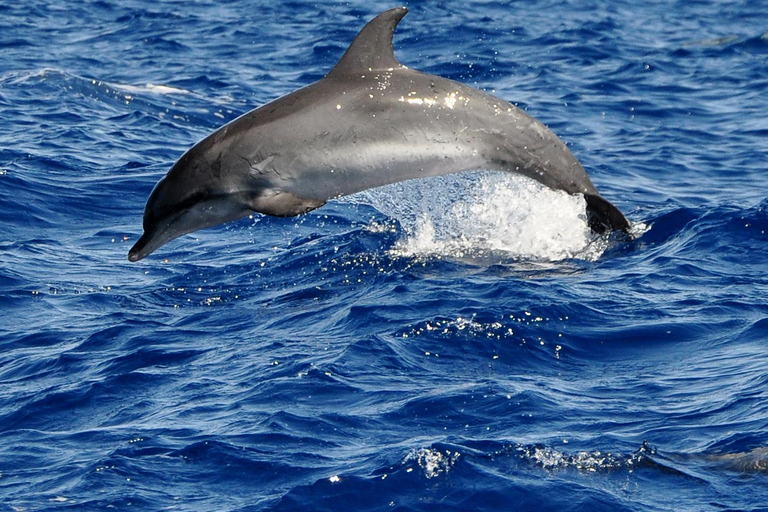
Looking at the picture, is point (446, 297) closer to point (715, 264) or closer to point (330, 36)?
point (715, 264)

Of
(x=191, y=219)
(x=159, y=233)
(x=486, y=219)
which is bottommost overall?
(x=486, y=219)

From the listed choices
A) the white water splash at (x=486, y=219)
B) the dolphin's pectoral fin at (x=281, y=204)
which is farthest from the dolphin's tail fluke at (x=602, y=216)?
the dolphin's pectoral fin at (x=281, y=204)

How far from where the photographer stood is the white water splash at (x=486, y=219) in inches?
459

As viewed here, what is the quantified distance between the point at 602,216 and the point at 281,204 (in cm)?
321

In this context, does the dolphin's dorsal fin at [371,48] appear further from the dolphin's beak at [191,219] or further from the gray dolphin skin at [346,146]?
the dolphin's beak at [191,219]

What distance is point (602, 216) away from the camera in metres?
11.1

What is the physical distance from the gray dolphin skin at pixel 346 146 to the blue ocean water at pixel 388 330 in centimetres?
107

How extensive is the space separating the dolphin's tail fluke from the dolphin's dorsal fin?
84.5 inches

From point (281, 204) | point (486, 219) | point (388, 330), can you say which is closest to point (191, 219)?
point (281, 204)

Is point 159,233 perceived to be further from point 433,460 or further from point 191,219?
point 433,460

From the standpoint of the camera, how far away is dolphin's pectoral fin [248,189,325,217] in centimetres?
930

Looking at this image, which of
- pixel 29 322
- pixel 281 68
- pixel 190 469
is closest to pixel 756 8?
pixel 281 68

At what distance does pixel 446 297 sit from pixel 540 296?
776 millimetres

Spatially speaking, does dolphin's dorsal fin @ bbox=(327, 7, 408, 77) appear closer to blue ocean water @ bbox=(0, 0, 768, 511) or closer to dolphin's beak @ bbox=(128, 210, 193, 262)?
dolphin's beak @ bbox=(128, 210, 193, 262)
